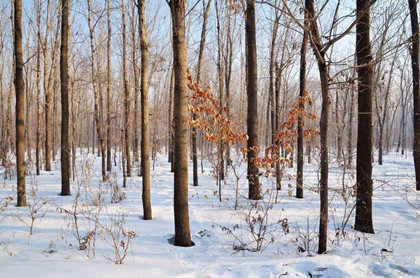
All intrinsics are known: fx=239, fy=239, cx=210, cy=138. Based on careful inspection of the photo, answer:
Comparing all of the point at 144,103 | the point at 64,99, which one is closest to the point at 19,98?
the point at 64,99

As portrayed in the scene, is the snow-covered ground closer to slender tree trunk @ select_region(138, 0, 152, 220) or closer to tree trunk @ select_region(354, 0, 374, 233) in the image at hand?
tree trunk @ select_region(354, 0, 374, 233)

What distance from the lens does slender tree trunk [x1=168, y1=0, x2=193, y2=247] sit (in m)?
3.57

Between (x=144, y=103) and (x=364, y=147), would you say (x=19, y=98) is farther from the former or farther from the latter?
(x=364, y=147)

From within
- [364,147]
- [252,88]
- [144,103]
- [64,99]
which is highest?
[252,88]

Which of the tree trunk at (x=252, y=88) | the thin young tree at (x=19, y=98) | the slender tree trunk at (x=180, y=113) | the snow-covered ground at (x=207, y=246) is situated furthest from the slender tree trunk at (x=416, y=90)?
the thin young tree at (x=19, y=98)

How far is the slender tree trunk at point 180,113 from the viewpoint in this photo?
3.57 m

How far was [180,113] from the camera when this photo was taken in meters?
3.62

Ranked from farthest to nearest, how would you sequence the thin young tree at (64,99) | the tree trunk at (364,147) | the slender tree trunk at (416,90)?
the slender tree trunk at (416,90), the thin young tree at (64,99), the tree trunk at (364,147)

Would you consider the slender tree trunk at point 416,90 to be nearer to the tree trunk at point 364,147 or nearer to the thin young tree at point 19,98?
the tree trunk at point 364,147

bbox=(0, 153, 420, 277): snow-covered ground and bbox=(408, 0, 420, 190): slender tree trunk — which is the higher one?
bbox=(408, 0, 420, 190): slender tree trunk

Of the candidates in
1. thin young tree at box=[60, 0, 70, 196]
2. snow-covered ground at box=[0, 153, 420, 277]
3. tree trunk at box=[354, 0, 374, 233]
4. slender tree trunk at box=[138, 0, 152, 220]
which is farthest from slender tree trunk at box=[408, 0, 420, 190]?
thin young tree at box=[60, 0, 70, 196]

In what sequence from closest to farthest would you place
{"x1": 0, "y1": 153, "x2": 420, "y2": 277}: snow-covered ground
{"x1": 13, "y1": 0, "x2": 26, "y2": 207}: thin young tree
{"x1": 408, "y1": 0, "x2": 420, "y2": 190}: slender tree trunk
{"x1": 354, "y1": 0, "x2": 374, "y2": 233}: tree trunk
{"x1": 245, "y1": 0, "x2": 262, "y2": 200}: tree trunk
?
{"x1": 0, "y1": 153, "x2": 420, "y2": 277}: snow-covered ground < {"x1": 354, "y1": 0, "x2": 374, "y2": 233}: tree trunk < {"x1": 13, "y1": 0, "x2": 26, "y2": 207}: thin young tree < {"x1": 245, "y1": 0, "x2": 262, "y2": 200}: tree trunk < {"x1": 408, "y1": 0, "x2": 420, "y2": 190}: slender tree trunk

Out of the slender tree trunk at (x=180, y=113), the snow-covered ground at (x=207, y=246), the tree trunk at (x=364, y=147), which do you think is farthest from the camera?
the tree trunk at (x=364, y=147)

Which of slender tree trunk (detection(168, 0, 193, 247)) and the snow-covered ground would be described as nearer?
the snow-covered ground
